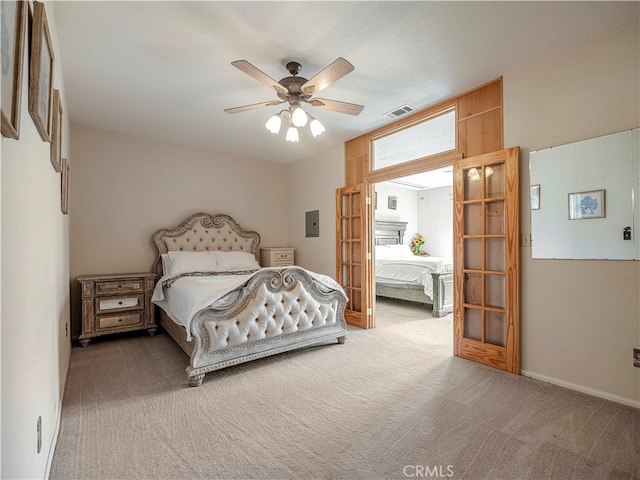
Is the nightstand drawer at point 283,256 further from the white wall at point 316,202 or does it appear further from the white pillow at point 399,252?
the white pillow at point 399,252

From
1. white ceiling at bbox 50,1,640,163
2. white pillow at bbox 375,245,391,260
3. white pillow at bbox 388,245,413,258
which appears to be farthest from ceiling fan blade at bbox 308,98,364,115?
white pillow at bbox 388,245,413,258

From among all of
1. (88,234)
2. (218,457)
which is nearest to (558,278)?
(218,457)

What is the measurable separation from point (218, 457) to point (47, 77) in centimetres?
219

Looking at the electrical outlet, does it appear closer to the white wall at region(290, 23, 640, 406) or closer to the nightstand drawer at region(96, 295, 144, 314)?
the nightstand drawer at region(96, 295, 144, 314)

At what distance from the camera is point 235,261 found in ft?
15.3

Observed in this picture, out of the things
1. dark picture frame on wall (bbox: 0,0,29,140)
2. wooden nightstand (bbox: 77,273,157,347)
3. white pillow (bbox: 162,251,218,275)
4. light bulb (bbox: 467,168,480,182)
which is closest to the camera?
dark picture frame on wall (bbox: 0,0,29,140)

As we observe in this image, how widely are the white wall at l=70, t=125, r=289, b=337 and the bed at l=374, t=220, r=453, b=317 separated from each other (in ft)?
8.88

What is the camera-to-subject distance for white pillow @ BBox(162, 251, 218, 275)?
409cm

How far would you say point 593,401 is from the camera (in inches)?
88.7

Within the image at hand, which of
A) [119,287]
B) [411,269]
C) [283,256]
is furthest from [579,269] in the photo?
[119,287]

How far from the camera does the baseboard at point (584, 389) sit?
7.14 ft

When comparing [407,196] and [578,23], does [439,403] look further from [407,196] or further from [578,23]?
[407,196]

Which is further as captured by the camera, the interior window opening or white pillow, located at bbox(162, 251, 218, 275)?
white pillow, located at bbox(162, 251, 218, 275)

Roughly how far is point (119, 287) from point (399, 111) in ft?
13.0
